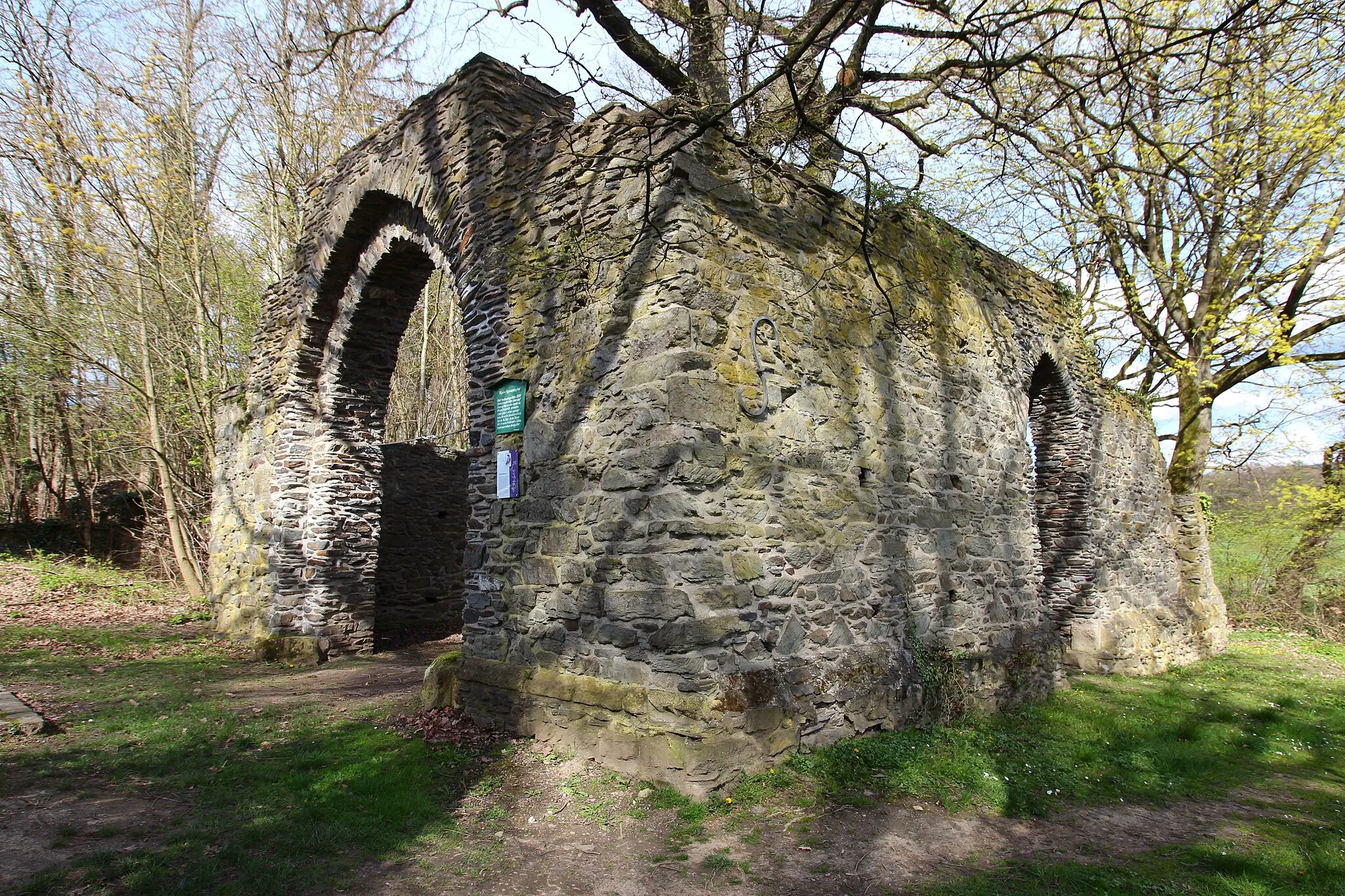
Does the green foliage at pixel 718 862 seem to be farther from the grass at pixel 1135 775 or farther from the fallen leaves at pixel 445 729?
the fallen leaves at pixel 445 729

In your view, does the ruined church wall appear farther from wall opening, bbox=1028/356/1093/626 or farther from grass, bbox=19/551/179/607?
grass, bbox=19/551/179/607

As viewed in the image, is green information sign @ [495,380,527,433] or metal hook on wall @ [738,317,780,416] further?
green information sign @ [495,380,527,433]

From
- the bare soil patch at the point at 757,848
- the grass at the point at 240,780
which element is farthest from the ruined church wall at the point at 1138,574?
the grass at the point at 240,780

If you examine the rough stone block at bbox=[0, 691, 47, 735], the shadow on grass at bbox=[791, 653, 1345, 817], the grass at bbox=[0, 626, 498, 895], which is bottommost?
the shadow on grass at bbox=[791, 653, 1345, 817]

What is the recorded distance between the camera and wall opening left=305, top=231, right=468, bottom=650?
9008 mm

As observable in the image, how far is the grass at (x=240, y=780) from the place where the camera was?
3510 mm

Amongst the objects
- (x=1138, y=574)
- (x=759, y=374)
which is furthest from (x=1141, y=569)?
(x=759, y=374)

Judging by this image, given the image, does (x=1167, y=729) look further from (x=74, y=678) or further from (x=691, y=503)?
(x=74, y=678)

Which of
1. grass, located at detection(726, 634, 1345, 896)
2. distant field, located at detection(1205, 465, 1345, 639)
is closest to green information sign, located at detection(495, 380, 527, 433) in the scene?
grass, located at detection(726, 634, 1345, 896)

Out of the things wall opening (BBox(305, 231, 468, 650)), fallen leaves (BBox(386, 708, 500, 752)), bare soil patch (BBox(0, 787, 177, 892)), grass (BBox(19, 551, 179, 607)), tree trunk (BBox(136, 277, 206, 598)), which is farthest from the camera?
grass (BBox(19, 551, 179, 607))

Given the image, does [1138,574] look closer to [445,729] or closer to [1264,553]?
[1264,553]

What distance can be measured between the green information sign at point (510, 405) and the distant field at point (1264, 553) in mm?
15377

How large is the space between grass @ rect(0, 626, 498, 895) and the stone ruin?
2.89 ft

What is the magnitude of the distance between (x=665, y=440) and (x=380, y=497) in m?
6.13
